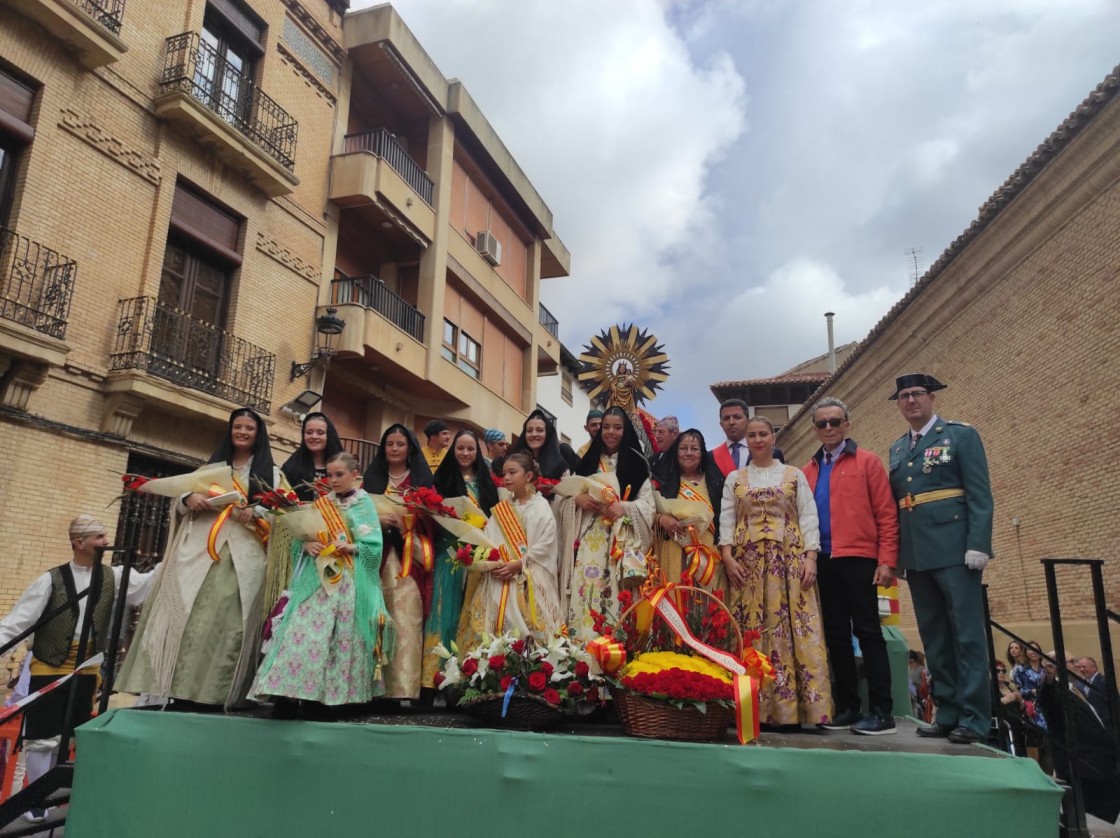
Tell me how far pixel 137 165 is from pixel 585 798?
1157 cm

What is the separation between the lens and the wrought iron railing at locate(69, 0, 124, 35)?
1070cm

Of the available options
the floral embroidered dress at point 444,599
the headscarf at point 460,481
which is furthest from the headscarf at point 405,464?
the floral embroidered dress at point 444,599

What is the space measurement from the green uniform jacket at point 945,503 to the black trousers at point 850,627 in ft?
0.83

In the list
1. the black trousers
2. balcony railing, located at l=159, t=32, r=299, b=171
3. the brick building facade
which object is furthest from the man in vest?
the brick building facade

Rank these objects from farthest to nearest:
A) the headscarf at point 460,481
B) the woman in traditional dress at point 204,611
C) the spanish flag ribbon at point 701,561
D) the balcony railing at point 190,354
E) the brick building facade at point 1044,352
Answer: the brick building facade at point 1044,352 < the balcony railing at point 190,354 < the headscarf at point 460,481 < the spanish flag ribbon at point 701,561 < the woman in traditional dress at point 204,611

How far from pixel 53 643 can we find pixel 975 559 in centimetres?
616

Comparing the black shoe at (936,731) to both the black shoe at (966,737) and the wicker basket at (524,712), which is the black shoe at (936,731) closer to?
the black shoe at (966,737)

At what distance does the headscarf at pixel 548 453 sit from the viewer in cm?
584

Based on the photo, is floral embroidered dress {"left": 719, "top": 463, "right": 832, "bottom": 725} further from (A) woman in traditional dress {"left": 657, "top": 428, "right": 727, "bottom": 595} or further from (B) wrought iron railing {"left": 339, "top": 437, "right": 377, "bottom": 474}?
(B) wrought iron railing {"left": 339, "top": 437, "right": 377, "bottom": 474}

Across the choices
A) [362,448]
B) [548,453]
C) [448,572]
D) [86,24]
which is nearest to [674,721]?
[448,572]

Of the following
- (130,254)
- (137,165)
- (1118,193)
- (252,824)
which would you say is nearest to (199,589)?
(252,824)

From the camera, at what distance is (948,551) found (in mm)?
4402

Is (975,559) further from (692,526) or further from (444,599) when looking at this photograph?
(444,599)

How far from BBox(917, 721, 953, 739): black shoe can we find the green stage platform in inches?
14.6
